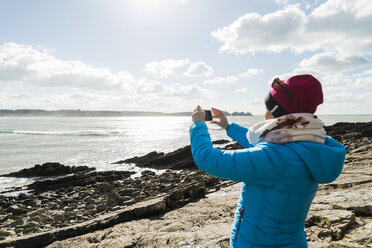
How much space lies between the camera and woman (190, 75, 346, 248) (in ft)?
5.11

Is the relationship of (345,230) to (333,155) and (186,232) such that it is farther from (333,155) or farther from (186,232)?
(333,155)

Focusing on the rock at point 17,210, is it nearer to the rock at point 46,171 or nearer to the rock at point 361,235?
the rock at point 46,171

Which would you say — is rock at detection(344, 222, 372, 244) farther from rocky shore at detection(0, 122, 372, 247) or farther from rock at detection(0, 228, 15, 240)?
rock at detection(0, 228, 15, 240)

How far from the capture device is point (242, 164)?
1.58 m

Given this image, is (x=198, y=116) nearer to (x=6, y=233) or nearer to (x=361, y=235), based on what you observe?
(x=361, y=235)

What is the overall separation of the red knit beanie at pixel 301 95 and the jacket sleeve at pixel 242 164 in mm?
361

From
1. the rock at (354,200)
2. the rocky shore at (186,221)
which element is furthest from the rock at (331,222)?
the rock at (354,200)

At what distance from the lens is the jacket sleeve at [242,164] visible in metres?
1.55

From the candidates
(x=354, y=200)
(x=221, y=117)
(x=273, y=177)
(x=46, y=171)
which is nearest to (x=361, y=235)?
(x=354, y=200)

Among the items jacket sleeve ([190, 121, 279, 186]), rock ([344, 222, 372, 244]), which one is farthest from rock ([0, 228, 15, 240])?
rock ([344, 222, 372, 244])

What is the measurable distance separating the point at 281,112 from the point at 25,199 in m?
14.0

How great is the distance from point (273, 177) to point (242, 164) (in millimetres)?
211

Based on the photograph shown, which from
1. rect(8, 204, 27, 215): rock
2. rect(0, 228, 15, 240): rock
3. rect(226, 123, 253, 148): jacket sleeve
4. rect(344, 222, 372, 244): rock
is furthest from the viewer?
rect(8, 204, 27, 215): rock

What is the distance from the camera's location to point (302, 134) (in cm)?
158
